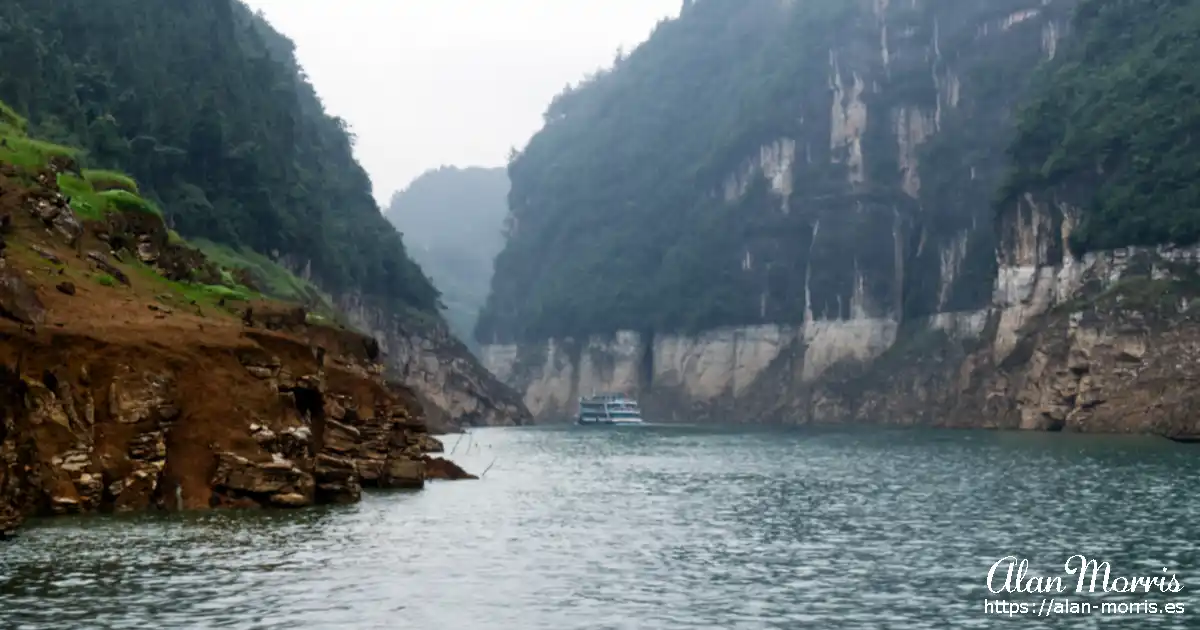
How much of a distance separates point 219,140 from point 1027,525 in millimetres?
101631

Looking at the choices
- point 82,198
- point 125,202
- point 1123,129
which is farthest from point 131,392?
point 1123,129

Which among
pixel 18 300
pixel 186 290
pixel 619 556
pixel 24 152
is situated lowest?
pixel 619 556

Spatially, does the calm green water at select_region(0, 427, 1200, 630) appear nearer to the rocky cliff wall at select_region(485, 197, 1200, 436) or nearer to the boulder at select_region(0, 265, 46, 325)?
the boulder at select_region(0, 265, 46, 325)

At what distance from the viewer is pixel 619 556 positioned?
41312 mm

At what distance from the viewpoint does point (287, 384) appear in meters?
54.8

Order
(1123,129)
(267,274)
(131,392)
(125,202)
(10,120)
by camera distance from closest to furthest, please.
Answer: (131,392) < (125,202) < (10,120) < (267,274) < (1123,129)

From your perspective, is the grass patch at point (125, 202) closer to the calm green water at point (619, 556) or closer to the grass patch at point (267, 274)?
the calm green water at point (619, 556)

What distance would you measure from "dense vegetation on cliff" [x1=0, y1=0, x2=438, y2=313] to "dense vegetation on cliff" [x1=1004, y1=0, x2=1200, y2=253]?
A: 9204 centimetres

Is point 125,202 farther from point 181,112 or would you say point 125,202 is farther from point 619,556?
point 181,112

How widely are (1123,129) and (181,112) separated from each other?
107757mm

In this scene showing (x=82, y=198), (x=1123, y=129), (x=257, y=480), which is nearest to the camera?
(x=257, y=480)

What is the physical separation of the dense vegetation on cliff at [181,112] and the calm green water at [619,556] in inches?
2135

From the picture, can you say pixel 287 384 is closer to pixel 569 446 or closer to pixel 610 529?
pixel 610 529

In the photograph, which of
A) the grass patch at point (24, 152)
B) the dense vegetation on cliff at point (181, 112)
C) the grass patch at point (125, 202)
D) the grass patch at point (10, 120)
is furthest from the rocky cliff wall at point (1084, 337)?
the grass patch at point (10, 120)
